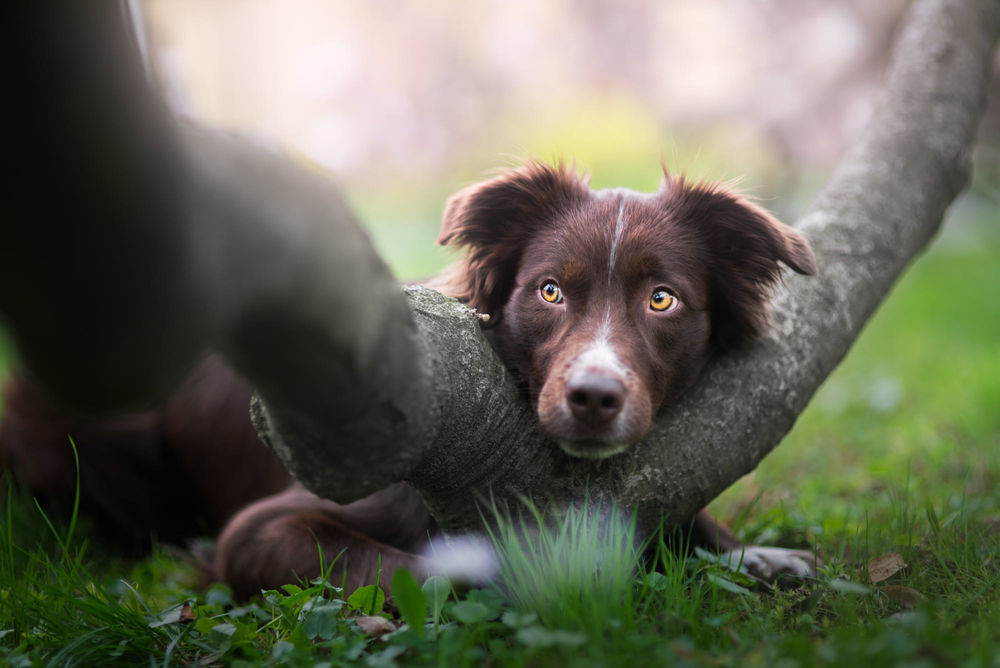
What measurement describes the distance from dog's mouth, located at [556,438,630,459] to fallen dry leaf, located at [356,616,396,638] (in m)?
0.76

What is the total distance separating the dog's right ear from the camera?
3.04 m

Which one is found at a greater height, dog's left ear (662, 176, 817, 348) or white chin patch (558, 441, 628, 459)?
dog's left ear (662, 176, 817, 348)

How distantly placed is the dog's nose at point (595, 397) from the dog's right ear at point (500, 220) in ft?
2.36

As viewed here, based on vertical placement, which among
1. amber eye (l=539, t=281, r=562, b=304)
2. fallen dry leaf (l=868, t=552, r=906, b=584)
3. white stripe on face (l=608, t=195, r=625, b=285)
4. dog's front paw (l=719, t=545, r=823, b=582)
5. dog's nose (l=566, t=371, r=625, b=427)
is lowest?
dog's front paw (l=719, t=545, r=823, b=582)

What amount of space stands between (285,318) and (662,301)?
1.56 m

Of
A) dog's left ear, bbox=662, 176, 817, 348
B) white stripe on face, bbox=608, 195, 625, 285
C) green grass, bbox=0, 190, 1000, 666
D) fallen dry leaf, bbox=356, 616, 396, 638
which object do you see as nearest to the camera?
green grass, bbox=0, 190, 1000, 666

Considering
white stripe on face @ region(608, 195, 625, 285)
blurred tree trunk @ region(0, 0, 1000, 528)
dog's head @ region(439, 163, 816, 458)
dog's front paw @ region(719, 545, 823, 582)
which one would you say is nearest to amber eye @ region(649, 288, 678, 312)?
dog's head @ region(439, 163, 816, 458)

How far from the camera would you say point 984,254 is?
1166cm

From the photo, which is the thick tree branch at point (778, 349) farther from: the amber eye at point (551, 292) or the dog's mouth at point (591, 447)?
the amber eye at point (551, 292)

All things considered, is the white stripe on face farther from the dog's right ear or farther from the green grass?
the green grass

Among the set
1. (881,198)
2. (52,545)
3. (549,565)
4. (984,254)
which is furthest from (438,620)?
(984,254)

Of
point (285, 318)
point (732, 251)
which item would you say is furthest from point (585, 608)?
point (732, 251)

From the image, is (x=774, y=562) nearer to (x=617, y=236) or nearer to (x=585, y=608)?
(x=585, y=608)

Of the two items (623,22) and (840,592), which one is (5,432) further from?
(623,22)
